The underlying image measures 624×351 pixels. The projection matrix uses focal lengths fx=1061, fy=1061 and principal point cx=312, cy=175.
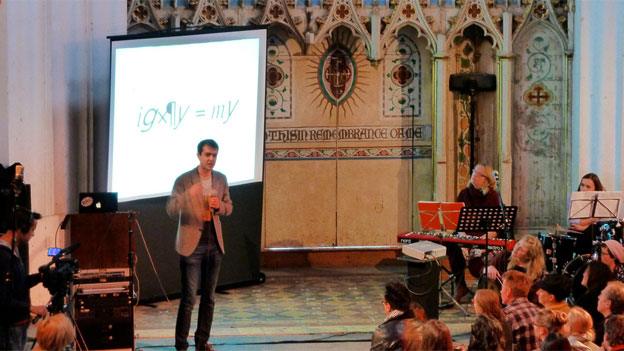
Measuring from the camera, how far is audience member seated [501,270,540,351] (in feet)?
21.8

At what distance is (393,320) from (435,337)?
0.79 meters

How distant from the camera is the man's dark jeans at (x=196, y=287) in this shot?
8.26m

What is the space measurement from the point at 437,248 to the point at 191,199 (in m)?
2.47

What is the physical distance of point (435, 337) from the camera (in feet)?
18.2

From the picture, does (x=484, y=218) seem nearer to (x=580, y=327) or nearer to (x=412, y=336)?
(x=580, y=327)

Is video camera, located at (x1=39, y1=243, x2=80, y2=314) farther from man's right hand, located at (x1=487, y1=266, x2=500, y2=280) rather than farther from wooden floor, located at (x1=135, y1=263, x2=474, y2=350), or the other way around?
man's right hand, located at (x1=487, y1=266, x2=500, y2=280)

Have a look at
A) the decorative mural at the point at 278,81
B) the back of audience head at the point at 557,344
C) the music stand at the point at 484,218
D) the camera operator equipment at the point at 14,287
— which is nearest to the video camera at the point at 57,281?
the camera operator equipment at the point at 14,287

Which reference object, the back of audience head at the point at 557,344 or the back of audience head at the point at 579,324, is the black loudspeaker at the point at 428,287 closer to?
the back of audience head at the point at 579,324

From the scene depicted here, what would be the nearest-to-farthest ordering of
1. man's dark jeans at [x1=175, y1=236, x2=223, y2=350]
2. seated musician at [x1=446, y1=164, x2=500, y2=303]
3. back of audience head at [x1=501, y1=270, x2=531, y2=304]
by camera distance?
back of audience head at [x1=501, y1=270, x2=531, y2=304]
man's dark jeans at [x1=175, y1=236, x2=223, y2=350]
seated musician at [x1=446, y1=164, x2=500, y2=303]

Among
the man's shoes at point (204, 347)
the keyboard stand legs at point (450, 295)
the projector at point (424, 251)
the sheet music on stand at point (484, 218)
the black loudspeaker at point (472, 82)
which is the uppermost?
the black loudspeaker at point (472, 82)

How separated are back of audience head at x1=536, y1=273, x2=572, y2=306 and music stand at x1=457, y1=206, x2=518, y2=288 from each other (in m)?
2.74

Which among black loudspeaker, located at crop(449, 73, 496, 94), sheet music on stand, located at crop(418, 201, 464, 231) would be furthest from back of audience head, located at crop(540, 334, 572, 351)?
black loudspeaker, located at crop(449, 73, 496, 94)

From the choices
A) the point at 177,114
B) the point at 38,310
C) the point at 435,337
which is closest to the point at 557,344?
the point at 435,337

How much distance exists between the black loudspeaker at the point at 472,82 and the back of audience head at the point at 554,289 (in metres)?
5.93
